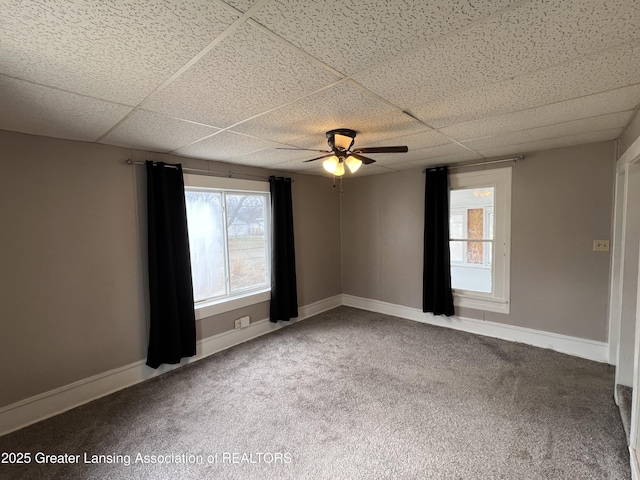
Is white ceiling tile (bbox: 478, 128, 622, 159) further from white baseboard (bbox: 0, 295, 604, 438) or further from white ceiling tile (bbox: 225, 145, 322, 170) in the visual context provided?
white baseboard (bbox: 0, 295, 604, 438)

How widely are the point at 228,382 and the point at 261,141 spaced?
7.64ft

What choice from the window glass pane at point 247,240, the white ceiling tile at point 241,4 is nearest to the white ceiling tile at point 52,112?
the white ceiling tile at point 241,4

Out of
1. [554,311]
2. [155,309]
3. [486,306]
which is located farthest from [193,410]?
[554,311]

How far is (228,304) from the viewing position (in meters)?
3.59

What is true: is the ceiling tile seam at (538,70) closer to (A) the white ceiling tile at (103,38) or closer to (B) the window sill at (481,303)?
(A) the white ceiling tile at (103,38)

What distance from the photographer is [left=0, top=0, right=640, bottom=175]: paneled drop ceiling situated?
1027 millimetres

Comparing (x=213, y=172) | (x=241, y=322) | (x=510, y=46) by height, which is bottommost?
(x=241, y=322)

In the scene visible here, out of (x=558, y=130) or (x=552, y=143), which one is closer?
(x=558, y=130)

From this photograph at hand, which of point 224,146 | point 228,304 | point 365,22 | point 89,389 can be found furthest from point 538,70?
point 89,389

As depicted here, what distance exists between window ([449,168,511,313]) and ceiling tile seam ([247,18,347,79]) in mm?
2981

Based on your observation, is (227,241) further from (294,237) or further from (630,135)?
(630,135)

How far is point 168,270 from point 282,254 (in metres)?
1.52

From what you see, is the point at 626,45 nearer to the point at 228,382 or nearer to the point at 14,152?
the point at 228,382

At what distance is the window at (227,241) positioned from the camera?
3385 millimetres
